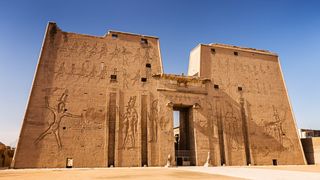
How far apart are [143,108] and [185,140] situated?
492cm

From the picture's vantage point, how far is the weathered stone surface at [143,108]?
61.6 ft

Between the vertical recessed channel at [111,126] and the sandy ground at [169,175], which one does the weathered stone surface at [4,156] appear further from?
the sandy ground at [169,175]

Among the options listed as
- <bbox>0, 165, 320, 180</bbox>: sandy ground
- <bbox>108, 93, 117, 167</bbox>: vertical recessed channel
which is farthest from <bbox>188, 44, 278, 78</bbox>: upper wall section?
<bbox>0, 165, 320, 180</bbox>: sandy ground

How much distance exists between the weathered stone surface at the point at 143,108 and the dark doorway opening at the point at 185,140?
0.08 m

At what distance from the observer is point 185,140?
2328 centimetres

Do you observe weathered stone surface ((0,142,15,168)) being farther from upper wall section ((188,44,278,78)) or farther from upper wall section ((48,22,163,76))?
upper wall section ((188,44,278,78))

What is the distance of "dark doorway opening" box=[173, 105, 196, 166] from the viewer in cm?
2189

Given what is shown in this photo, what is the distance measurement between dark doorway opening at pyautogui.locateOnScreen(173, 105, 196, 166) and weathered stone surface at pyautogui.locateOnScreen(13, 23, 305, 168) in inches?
3.3

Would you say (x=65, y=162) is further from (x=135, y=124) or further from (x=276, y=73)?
(x=276, y=73)

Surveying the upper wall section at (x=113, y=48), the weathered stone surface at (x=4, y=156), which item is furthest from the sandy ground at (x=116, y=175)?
the weathered stone surface at (x=4, y=156)

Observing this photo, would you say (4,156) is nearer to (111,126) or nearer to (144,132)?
(111,126)

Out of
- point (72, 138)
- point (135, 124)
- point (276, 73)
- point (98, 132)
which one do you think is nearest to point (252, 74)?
point (276, 73)

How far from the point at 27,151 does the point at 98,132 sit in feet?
15.0

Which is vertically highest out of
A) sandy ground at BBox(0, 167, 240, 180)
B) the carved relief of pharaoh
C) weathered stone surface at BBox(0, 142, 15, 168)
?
the carved relief of pharaoh
